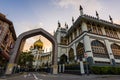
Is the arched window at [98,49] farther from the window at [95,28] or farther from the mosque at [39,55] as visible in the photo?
the mosque at [39,55]

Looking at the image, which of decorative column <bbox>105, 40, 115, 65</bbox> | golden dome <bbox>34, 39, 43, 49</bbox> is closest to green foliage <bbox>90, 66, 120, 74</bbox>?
decorative column <bbox>105, 40, 115, 65</bbox>

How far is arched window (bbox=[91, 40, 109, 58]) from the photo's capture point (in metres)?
22.3

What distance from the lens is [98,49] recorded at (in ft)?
75.7

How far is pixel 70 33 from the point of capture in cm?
3250

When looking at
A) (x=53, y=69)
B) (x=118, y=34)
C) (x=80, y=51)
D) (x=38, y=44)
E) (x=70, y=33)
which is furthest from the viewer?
(x=38, y=44)

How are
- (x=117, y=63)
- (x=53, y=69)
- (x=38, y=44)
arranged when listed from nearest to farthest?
(x=53, y=69)
(x=117, y=63)
(x=38, y=44)

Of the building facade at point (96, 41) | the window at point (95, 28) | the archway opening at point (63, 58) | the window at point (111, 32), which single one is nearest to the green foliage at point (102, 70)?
the building facade at point (96, 41)

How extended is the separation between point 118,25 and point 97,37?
9.91 m

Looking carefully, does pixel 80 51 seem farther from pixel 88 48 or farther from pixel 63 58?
pixel 63 58

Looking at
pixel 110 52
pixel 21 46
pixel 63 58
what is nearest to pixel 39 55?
pixel 63 58

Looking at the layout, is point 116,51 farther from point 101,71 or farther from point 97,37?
point 101,71

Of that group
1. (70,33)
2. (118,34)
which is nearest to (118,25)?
(118,34)

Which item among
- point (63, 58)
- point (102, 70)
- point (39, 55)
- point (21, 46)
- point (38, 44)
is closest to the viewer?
point (102, 70)

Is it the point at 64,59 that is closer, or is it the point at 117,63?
the point at 117,63
